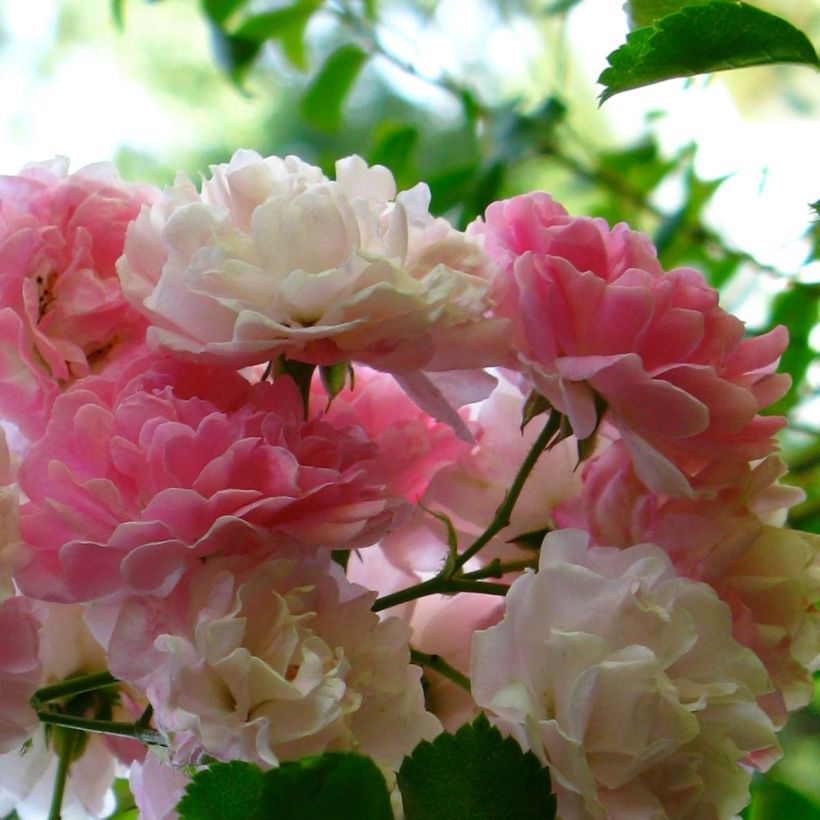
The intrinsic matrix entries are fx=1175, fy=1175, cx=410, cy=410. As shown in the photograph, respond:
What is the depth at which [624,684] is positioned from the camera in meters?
0.32

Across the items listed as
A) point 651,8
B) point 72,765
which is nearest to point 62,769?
point 72,765

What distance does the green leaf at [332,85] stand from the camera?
0.93 metres

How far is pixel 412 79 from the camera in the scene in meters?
0.93

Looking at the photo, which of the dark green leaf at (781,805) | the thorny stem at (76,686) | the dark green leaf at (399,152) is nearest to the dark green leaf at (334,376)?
the thorny stem at (76,686)

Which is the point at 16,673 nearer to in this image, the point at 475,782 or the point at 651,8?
the point at 475,782

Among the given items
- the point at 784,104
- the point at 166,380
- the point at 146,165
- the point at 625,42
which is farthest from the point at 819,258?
the point at 146,165

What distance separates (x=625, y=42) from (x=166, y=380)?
18 cm

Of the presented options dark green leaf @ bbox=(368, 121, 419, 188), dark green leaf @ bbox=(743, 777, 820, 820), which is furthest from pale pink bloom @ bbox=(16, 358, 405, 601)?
dark green leaf @ bbox=(368, 121, 419, 188)

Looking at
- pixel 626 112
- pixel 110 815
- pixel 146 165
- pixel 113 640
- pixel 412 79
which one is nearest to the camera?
pixel 113 640

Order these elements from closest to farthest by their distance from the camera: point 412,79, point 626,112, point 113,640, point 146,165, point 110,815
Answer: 1. point 113,640
2. point 110,815
3. point 412,79
4. point 626,112
5. point 146,165

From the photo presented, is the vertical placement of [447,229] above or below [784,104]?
above

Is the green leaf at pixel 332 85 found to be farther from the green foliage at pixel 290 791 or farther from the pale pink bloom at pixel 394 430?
the green foliage at pixel 290 791

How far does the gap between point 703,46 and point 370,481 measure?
0.59ft

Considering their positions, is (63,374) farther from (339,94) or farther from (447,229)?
(339,94)
